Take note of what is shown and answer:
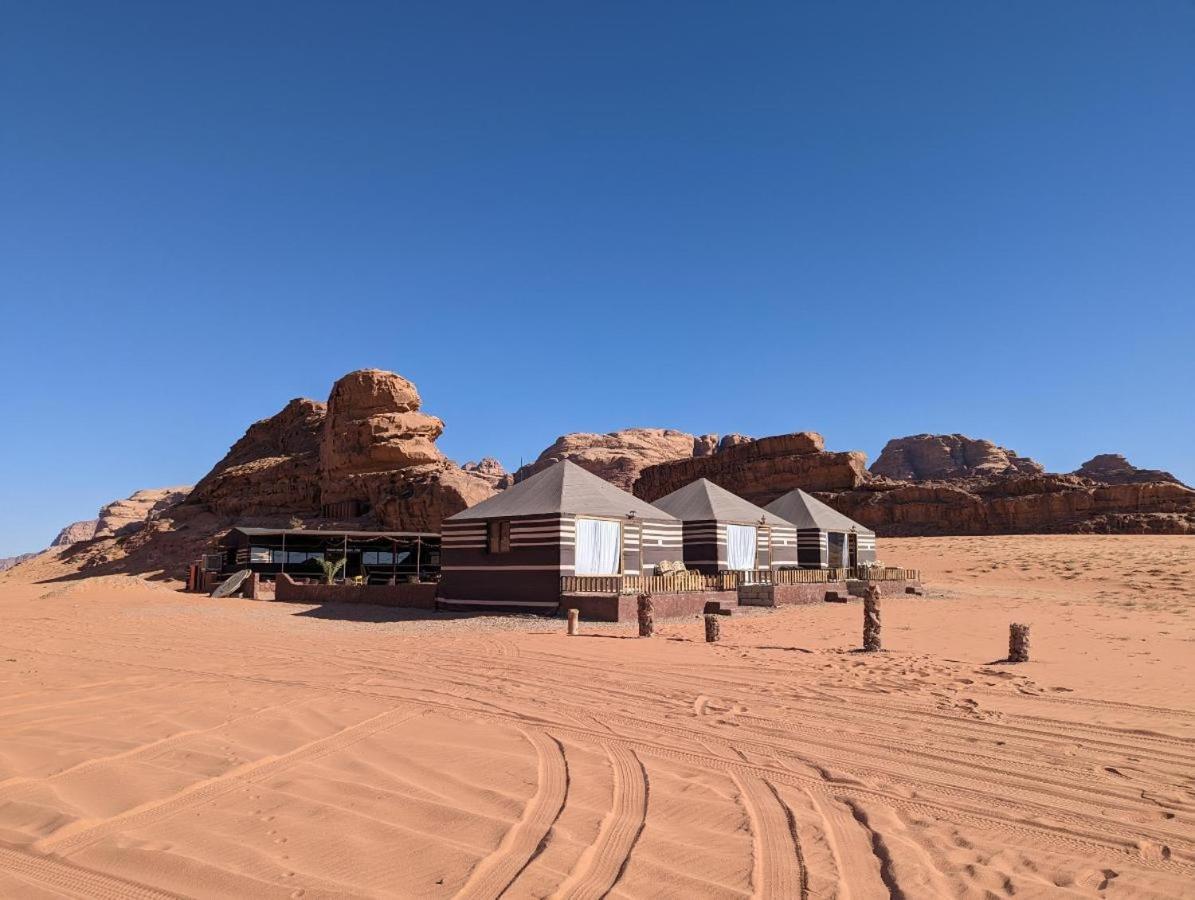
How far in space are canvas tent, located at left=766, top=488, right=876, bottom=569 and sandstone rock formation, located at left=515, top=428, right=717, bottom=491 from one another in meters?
56.2

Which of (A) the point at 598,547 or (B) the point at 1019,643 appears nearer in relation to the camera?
(B) the point at 1019,643

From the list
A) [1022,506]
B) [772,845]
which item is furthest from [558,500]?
[1022,506]

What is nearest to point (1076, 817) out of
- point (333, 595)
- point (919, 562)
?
point (333, 595)

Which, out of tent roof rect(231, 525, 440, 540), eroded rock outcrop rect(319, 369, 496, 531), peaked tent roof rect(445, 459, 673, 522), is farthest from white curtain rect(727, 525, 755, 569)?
eroded rock outcrop rect(319, 369, 496, 531)

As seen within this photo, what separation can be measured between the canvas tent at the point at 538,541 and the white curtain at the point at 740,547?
6255mm

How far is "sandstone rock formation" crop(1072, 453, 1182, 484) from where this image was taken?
74575 millimetres

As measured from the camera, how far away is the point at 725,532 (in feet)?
99.3

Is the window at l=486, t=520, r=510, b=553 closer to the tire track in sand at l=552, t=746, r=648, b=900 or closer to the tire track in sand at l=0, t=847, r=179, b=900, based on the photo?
the tire track in sand at l=552, t=746, r=648, b=900

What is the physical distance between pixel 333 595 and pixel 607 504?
1184cm

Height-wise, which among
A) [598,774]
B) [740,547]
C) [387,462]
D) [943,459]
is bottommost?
[598,774]

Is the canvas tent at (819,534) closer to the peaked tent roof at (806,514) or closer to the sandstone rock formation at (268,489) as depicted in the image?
the peaked tent roof at (806,514)

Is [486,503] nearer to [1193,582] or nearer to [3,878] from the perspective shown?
[3,878]

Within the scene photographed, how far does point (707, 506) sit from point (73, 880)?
1101 inches

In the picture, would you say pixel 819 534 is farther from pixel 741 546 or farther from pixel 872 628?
pixel 872 628
